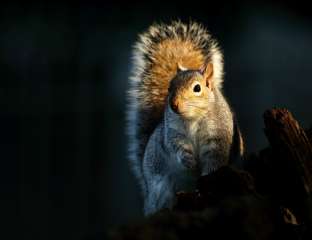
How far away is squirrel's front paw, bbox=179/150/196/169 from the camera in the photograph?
74.1 inches

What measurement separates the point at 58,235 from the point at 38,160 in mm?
392

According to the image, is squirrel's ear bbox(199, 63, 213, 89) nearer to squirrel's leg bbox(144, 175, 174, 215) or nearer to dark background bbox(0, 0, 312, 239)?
squirrel's leg bbox(144, 175, 174, 215)

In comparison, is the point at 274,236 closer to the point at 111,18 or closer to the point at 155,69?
the point at 155,69

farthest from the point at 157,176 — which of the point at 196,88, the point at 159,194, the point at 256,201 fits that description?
the point at 256,201

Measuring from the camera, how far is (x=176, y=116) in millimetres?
1884

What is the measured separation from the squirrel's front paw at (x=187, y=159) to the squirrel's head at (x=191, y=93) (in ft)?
0.32

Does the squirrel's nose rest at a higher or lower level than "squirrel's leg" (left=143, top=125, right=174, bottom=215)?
higher

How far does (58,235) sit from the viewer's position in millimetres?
2615

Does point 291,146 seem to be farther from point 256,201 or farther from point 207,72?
point 207,72

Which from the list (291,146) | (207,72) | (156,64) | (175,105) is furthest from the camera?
Result: (156,64)

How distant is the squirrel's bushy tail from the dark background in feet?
1.83

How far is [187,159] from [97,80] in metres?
1.10

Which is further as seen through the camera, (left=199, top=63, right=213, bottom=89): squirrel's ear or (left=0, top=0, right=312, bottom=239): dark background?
(left=0, top=0, right=312, bottom=239): dark background

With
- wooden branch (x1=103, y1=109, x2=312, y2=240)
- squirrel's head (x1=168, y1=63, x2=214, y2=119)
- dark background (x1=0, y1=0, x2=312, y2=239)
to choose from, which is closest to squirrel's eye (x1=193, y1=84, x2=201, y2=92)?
squirrel's head (x1=168, y1=63, x2=214, y2=119)
